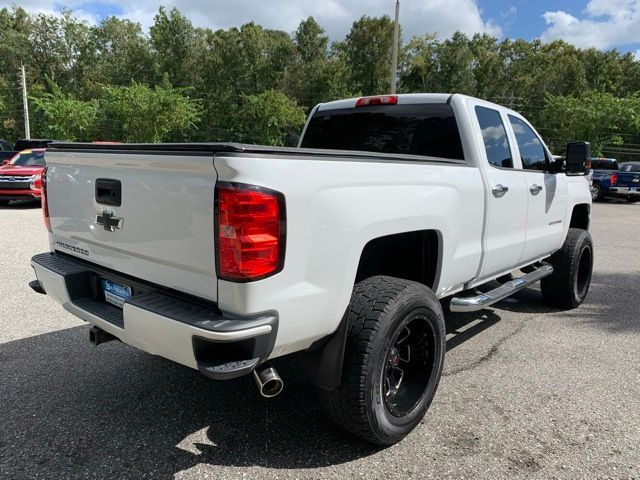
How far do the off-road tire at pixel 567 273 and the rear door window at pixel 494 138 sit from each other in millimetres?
1673

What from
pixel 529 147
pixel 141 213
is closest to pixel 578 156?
pixel 529 147

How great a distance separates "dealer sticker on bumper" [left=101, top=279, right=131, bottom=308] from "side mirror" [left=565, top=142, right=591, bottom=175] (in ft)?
12.9

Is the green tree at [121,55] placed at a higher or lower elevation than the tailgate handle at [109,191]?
higher

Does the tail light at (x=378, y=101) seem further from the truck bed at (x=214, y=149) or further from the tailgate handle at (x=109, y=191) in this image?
the tailgate handle at (x=109, y=191)

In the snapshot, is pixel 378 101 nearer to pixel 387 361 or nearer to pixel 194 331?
pixel 387 361

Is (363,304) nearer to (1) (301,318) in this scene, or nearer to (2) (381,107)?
(1) (301,318)

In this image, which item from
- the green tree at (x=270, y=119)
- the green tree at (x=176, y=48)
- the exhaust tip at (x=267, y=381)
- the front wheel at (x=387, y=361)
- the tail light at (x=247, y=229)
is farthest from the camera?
the green tree at (x=176, y=48)

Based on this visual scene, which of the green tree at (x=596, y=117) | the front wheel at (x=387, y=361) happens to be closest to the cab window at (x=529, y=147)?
the front wheel at (x=387, y=361)

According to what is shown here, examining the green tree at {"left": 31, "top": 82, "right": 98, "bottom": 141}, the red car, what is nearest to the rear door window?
the red car

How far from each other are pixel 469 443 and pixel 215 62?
4463 centimetres

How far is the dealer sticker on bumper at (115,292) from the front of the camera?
266 cm

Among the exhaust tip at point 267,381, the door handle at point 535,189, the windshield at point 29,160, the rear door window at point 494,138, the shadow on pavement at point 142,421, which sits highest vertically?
the rear door window at point 494,138

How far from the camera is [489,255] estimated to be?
3.66m

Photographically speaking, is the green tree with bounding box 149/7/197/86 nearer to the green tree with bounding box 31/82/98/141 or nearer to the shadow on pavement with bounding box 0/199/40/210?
the green tree with bounding box 31/82/98/141
